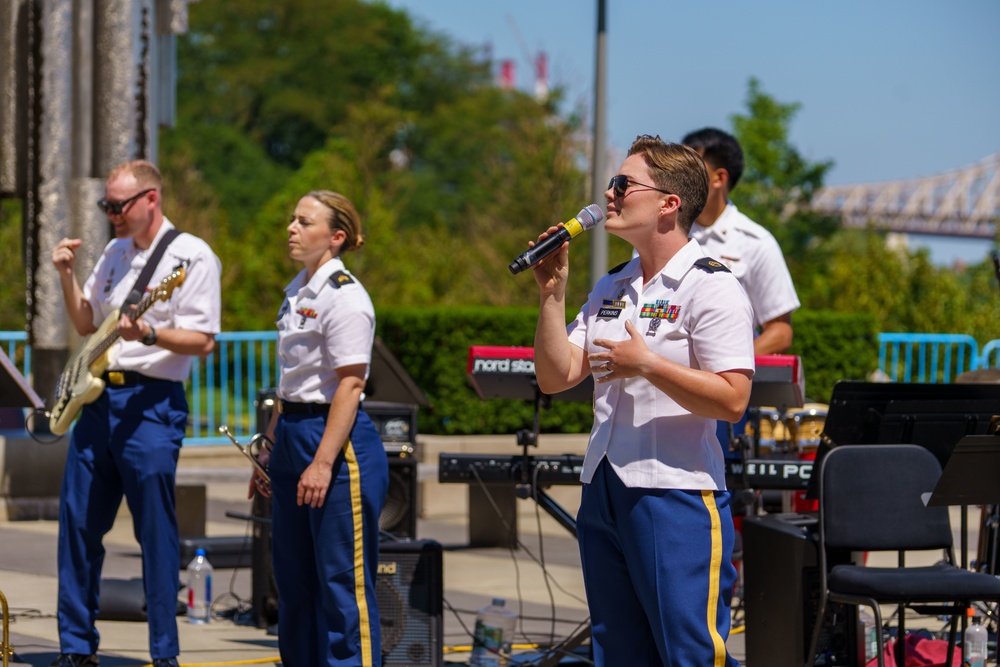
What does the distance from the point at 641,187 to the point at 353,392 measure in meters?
1.74

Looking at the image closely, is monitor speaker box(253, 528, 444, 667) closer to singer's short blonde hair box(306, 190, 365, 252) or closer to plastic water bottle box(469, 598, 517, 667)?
plastic water bottle box(469, 598, 517, 667)

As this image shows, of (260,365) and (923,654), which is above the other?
(260,365)

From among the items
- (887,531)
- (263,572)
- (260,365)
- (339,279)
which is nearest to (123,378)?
(339,279)

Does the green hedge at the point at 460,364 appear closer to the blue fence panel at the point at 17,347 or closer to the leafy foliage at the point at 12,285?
the blue fence panel at the point at 17,347

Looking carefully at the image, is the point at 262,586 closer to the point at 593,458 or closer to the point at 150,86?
the point at 593,458

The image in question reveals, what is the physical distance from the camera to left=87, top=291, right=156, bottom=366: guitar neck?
5.83m

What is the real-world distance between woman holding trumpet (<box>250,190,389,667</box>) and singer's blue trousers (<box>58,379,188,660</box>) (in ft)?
2.20

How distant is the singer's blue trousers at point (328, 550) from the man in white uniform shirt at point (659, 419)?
150 cm

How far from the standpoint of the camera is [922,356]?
14031mm

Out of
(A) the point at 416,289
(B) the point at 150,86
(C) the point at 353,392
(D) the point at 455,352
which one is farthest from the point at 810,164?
(C) the point at 353,392

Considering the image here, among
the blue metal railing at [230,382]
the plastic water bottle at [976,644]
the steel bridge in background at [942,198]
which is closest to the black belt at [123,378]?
the plastic water bottle at [976,644]

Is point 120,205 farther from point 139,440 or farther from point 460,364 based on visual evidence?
point 460,364

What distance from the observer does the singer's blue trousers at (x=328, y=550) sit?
5.30 m

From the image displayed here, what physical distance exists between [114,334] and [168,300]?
0.90 ft
